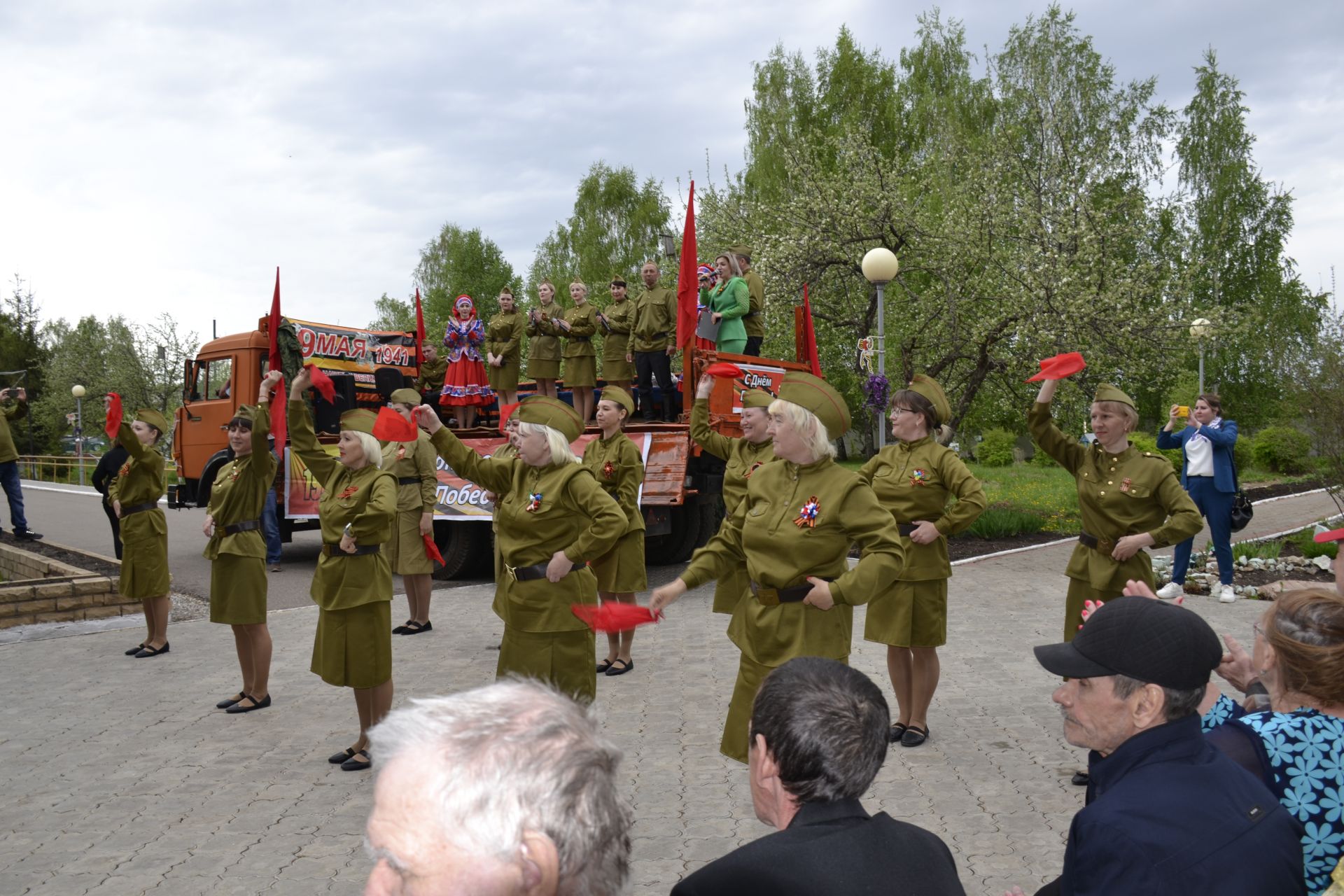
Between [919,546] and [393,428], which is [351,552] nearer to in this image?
[393,428]

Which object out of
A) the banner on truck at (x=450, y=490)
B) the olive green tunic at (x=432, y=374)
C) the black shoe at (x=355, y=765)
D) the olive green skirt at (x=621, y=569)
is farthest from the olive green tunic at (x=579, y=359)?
the black shoe at (x=355, y=765)

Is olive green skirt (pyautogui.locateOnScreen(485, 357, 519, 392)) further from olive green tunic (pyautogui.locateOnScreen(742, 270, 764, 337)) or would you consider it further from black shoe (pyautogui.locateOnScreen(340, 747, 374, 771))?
black shoe (pyautogui.locateOnScreen(340, 747, 374, 771))

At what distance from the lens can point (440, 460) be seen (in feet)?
37.4

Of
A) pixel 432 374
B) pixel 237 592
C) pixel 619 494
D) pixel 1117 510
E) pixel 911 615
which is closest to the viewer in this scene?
pixel 1117 510

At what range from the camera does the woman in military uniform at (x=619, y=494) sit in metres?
7.92

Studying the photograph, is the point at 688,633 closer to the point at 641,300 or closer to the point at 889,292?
the point at 641,300

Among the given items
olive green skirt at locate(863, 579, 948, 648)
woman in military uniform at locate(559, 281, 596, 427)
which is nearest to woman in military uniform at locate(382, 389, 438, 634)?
woman in military uniform at locate(559, 281, 596, 427)

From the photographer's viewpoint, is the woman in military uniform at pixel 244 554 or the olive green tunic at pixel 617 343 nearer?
the woman in military uniform at pixel 244 554

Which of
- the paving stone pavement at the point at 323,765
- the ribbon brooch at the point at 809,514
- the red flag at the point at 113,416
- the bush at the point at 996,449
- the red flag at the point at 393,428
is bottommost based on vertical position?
the paving stone pavement at the point at 323,765

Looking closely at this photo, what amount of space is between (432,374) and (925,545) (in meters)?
10.3

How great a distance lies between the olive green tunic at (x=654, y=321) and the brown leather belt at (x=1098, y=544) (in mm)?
7165

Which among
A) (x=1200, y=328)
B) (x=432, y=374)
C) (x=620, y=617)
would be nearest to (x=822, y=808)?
(x=620, y=617)

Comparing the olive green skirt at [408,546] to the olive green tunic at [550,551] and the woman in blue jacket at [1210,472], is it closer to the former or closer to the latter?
the olive green tunic at [550,551]

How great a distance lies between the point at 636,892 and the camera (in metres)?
3.93
